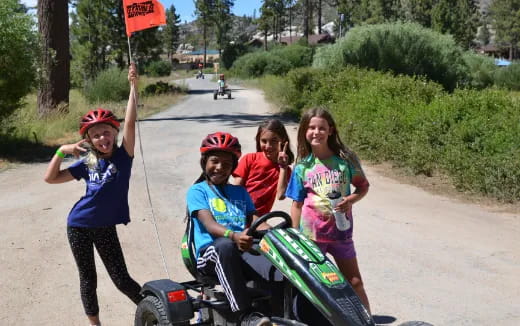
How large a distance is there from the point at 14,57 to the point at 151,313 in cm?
1140

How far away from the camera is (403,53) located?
83.4 feet

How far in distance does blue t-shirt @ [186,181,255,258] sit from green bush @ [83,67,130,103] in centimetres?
2787

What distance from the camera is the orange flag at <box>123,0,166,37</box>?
5.68 meters

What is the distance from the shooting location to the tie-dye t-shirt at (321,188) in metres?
4.02

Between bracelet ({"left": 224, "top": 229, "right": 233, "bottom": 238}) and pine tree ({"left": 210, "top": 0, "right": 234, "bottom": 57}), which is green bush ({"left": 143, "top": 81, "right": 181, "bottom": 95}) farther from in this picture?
pine tree ({"left": 210, "top": 0, "right": 234, "bottom": 57})

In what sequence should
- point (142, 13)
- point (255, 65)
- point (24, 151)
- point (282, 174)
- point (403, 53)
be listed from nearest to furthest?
point (282, 174)
point (142, 13)
point (24, 151)
point (403, 53)
point (255, 65)

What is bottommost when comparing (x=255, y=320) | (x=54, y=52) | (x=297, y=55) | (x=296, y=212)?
(x=255, y=320)

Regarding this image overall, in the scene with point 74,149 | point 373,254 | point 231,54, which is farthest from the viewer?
point 231,54

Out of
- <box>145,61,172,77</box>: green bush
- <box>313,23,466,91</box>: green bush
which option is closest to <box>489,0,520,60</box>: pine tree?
<box>145,61,172,77</box>: green bush

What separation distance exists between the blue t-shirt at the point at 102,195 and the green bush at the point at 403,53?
2117 cm

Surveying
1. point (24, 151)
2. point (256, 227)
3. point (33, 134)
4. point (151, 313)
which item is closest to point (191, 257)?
point (151, 313)

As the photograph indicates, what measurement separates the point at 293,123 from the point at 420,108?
8.46 m

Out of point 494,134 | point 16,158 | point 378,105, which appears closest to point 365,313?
point 494,134

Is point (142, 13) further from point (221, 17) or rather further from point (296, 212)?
point (221, 17)
